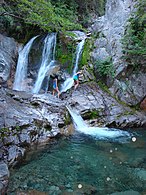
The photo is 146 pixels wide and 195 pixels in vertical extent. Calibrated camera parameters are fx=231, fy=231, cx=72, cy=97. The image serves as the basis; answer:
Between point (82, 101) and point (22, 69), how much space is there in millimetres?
4572

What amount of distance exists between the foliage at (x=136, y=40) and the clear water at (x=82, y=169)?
5.67 meters

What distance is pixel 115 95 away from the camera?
1274 cm

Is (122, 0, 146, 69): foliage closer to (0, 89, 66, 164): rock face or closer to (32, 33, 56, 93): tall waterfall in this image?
(32, 33, 56, 93): tall waterfall

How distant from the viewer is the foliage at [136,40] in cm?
1248

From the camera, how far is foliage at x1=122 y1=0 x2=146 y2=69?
1248 cm

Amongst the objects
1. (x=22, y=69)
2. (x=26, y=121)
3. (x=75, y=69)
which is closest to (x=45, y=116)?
(x=26, y=121)

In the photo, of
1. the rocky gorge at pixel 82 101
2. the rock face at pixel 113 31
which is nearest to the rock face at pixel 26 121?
the rocky gorge at pixel 82 101

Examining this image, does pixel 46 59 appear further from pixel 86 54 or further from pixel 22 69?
pixel 86 54

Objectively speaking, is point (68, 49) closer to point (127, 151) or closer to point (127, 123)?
point (127, 123)

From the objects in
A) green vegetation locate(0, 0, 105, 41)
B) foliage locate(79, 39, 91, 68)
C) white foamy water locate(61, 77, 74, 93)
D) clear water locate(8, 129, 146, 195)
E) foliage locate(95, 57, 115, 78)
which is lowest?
clear water locate(8, 129, 146, 195)

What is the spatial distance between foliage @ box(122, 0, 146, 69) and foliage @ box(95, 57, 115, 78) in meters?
0.96

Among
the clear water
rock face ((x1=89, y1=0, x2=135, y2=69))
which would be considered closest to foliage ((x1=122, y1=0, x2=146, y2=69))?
rock face ((x1=89, y1=0, x2=135, y2=69))

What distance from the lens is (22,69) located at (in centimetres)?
1380

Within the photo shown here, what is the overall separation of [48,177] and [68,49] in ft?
32.1
